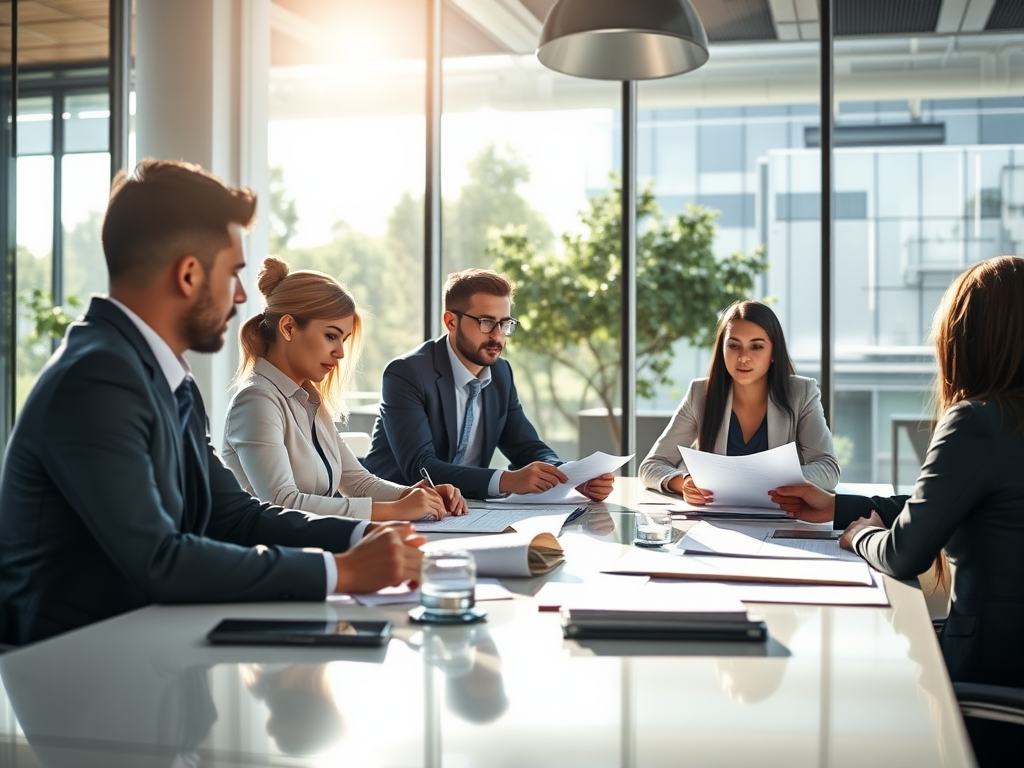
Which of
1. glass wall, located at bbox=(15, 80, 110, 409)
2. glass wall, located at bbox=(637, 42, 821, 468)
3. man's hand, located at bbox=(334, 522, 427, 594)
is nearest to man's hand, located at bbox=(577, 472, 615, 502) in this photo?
man's hand, located at bbox=(334, 522, 427, 594)

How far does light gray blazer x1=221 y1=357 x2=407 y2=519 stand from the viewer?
2.46m

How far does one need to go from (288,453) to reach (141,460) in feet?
3.83

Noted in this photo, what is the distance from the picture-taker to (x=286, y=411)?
2688mm

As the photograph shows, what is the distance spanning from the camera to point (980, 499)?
1779mm

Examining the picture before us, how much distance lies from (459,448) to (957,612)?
1.91 metres

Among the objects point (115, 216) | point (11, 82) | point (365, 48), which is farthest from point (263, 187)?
point (115, 216)

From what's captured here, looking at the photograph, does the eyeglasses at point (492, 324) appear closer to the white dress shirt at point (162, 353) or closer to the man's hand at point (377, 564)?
the white dress shirt at point (162, 353)

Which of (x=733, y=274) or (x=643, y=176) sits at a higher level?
(x=643, y=176)

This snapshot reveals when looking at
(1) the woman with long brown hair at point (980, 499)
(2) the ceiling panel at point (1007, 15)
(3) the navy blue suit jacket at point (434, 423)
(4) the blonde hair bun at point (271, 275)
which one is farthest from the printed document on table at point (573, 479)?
(2) the ceiling panel at point (1007, 15)

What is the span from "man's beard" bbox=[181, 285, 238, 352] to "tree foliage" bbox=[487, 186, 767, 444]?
3.63m

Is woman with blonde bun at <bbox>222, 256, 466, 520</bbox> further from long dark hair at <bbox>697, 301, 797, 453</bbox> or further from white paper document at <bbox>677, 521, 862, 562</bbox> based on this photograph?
long dark hair at <bbox>697, 301, 797, 453</bbox>

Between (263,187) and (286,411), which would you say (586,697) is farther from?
(263,187)

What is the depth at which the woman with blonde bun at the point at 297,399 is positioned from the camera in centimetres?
253

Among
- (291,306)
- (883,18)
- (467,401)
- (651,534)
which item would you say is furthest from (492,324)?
(883,18)
